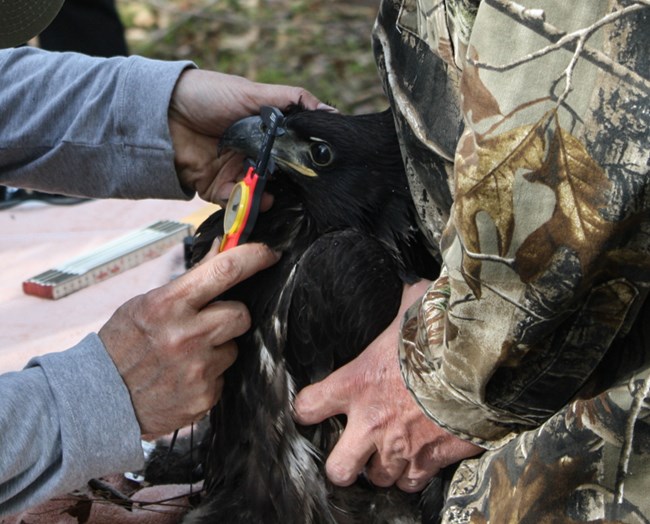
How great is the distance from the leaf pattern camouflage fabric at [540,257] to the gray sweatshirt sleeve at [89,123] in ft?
3.40

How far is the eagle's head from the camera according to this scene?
2150 mm

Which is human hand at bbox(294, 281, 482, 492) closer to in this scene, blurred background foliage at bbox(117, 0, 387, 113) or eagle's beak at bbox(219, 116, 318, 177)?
eagle's beak at bbox(219, 116, 318, 177)

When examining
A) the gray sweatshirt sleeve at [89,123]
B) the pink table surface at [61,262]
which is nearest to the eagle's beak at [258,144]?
the gray sweatshirt sleeve at [89,123]

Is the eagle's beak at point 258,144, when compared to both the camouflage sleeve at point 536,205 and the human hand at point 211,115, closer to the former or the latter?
the human hand at point 211,115

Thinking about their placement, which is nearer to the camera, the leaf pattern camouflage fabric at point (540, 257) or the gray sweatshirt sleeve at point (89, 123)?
the leaf pattern camouflage fabric at point (540, 257)

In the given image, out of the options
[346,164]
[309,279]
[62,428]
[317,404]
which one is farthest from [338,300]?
[62,428]

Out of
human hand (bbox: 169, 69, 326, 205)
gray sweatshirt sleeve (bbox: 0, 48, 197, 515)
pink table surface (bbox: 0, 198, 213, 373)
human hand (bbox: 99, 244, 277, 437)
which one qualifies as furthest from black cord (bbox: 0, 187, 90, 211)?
human hand (bbox: 99, 244, 277, 437)

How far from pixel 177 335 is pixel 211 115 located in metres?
0.72

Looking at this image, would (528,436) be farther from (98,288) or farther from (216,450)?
(98,288)

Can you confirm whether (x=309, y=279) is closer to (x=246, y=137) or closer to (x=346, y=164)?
(x=346, y=164)

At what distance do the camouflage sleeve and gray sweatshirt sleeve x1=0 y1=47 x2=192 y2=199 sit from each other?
A: 1109 millimetres

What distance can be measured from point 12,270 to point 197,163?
1182 mm

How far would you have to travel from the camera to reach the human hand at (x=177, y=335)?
6.64 feet

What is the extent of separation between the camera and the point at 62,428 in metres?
1.93
